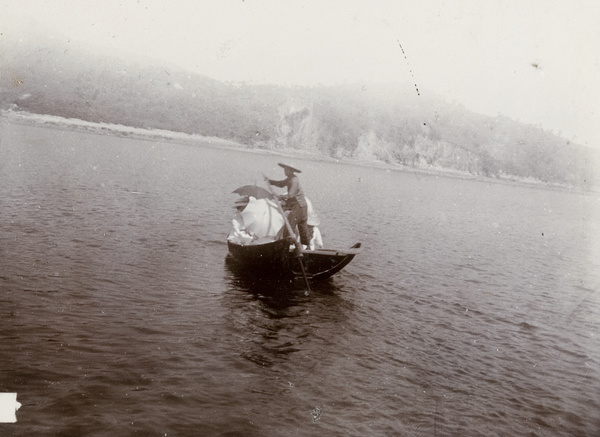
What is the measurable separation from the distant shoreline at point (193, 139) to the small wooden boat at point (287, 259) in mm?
78581

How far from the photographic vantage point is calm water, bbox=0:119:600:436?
8.38 meters

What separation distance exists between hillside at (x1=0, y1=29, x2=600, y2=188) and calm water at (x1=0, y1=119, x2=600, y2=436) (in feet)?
294

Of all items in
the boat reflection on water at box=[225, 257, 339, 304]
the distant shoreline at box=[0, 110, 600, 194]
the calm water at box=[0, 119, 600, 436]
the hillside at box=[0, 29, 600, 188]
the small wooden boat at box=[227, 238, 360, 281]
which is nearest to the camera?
the calm water at box=[0, 119, 600, 436]

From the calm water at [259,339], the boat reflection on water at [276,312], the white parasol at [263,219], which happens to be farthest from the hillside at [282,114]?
the boat reflection on water at [276,312]

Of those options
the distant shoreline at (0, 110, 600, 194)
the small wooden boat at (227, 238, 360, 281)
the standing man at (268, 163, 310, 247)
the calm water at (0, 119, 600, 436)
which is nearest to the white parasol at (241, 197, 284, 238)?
the standing man at (268, 163, 310, 247)

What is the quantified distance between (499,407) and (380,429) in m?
3.16

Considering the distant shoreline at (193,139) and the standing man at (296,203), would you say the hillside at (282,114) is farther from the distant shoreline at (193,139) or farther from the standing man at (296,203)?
the standing man at (296,203)

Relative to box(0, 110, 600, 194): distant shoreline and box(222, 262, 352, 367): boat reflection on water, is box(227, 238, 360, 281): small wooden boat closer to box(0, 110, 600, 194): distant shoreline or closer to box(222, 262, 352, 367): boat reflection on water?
box(222, 262, 352, 367): boat reflection on water

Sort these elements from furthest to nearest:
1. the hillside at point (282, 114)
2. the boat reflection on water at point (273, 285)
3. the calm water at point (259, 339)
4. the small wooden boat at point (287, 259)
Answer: the hillside at point (282, 114)
the small wooden boat at point (287, 259)
the boat reflection on water at point (273, 285)
the calm water at point (259, 339)

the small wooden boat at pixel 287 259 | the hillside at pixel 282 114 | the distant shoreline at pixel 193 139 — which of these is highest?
the hillside at pixel 282 114

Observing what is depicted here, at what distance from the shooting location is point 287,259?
15828 mm

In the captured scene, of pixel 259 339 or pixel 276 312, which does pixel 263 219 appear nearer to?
pixel 276 312

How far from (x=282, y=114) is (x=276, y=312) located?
404 feet

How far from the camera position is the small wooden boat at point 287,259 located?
15570 millimetres
